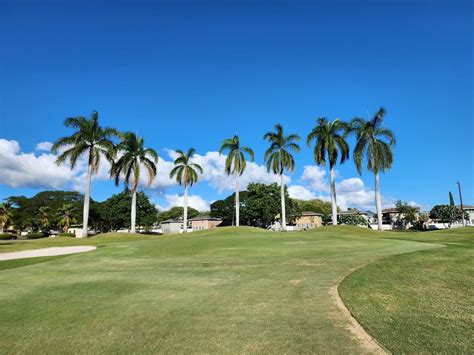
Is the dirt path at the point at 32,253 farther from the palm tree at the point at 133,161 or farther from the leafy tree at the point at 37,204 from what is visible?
the leafy tree at the point at 37,204

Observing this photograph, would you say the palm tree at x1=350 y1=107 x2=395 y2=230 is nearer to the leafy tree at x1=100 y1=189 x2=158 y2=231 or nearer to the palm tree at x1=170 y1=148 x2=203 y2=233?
the palm tree at x1=170 y1=148 x2=203 y2=233

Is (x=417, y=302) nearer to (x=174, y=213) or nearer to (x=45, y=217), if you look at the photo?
(x=45, y=217)

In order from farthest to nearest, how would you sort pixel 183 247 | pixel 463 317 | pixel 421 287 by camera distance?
pixel 183 247 < pixel 421 287 < pixel 463 317

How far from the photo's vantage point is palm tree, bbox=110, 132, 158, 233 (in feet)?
170

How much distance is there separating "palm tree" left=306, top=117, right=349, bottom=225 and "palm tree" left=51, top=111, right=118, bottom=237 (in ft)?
98.3

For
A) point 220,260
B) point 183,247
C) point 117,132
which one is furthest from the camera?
point 117,132

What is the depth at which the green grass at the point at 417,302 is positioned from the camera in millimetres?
5344

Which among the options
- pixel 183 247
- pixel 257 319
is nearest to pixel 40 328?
pixel 257 319

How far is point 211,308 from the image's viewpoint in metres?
7.54

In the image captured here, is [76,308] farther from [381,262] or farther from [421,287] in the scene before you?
[381,262]

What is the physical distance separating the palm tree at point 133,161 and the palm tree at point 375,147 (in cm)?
3013

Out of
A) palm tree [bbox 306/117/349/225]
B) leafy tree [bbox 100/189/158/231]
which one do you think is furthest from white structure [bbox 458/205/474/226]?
leafy tree [bbox 100/189/158/231]

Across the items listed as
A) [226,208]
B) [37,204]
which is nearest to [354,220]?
[226,208]

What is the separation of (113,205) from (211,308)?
279 feet
